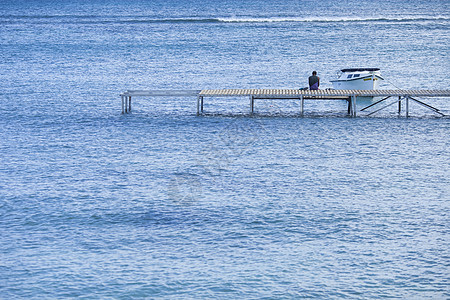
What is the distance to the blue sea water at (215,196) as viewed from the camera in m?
15.2

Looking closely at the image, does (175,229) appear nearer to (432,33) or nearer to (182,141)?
(182,141)

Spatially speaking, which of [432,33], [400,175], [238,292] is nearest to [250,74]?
[400,175]

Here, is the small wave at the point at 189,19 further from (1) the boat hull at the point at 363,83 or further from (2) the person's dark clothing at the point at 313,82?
(2) the person's dark clothing at the point at 313,82

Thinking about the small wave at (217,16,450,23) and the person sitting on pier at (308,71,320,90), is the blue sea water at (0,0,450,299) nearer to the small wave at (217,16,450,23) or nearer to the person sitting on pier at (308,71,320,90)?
the person sitting on pier at (308,71,320,90)

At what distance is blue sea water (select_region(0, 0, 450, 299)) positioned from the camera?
15234 millimetres

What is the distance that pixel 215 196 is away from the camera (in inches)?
825

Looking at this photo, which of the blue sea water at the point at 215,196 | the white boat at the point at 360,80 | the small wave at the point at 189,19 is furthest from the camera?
the small wave at the point at 189,19

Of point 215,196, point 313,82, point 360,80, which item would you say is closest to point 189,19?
point 360,80

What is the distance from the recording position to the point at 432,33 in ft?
312

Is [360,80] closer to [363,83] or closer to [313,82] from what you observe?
[363,83]

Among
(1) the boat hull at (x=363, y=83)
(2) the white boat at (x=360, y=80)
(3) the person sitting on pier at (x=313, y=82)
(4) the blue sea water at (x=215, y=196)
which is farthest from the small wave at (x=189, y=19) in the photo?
(3) the person sitting on pier at (x=313, y=82)

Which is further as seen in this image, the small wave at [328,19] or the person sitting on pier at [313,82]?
the small wave at [328,19]

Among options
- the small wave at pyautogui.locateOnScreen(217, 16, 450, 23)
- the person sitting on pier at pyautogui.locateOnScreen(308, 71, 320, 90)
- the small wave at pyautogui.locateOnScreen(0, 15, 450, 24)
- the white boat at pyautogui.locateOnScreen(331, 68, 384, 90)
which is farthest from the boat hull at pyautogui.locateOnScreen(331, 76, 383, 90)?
the small wave at pyautogui.locateOnScreen(217, 16, 450, 23)

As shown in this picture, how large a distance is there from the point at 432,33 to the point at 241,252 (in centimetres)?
8732
